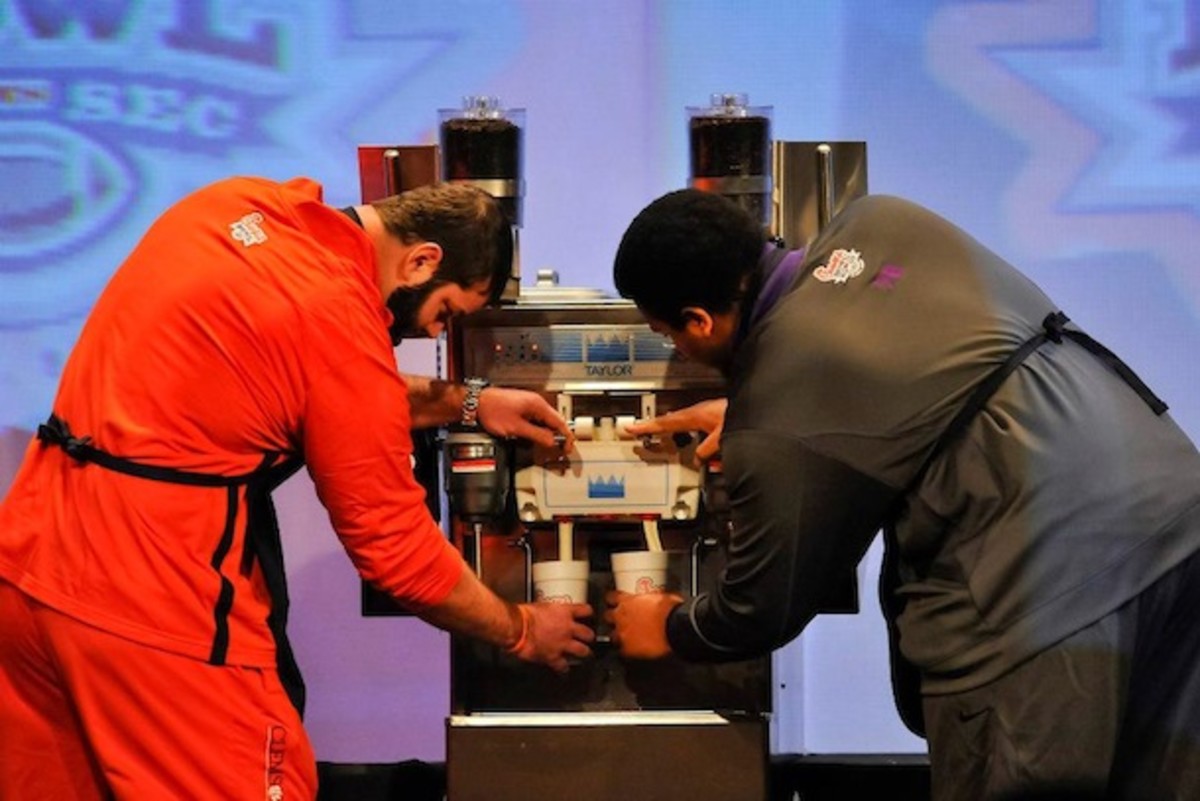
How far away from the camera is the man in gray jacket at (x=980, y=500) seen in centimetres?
188

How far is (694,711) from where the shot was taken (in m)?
2.42

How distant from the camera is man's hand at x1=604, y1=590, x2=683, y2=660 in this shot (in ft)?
7.47

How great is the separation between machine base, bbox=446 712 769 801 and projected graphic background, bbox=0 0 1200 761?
102 centimetres

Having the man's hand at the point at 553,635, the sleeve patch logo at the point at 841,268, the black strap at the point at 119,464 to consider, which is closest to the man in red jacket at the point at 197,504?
the black strap at the point at 119,464

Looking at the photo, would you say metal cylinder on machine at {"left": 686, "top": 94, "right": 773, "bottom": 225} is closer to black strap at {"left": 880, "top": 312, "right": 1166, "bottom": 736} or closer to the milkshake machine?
the milkshake machine

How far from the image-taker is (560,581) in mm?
2379

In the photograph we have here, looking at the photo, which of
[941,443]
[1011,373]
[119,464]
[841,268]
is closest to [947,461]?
[941,443]

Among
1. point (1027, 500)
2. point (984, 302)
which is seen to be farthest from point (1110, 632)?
point (984, 302)

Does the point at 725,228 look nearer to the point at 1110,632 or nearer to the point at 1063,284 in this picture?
the point at 1110,632

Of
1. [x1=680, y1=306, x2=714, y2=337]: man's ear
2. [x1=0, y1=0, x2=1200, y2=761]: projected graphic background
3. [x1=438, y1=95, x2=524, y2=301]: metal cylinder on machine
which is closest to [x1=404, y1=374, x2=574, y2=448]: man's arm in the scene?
[x1=438, y1=95, x2=524, y2=301]: metal cylinder on machine

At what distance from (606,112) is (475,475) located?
3.91 feet

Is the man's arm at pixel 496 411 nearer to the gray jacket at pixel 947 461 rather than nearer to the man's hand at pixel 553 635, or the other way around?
the man's hand at pixel 553 635

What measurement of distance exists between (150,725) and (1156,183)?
7.46 feet

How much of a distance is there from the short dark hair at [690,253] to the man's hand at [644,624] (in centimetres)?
44
